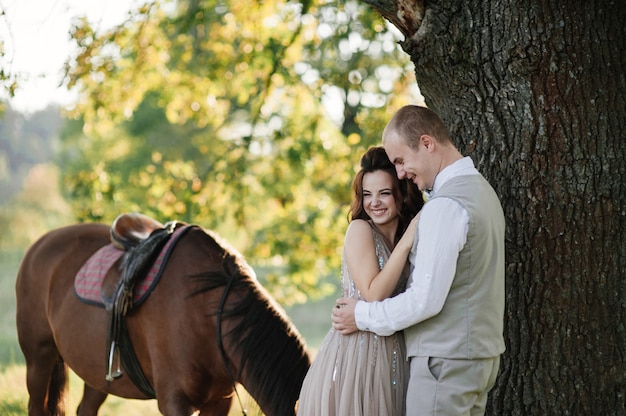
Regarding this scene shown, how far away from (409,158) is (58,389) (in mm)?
3644

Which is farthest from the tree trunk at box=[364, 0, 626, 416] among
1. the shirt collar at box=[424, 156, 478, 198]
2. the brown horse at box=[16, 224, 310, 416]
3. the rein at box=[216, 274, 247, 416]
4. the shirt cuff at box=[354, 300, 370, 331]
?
the rein at box=[216, 274, 247, 416]

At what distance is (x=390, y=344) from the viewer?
2.84 m

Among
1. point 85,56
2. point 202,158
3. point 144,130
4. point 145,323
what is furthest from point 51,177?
point 145,323

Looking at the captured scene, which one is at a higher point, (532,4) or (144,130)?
(144,130)

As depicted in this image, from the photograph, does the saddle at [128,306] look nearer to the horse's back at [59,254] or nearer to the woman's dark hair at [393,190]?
the horse's back at [59,254]

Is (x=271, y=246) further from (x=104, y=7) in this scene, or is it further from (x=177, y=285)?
(x=177, y=285)

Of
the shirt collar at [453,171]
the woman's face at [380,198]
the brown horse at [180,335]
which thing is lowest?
the brown horse at [180,335]

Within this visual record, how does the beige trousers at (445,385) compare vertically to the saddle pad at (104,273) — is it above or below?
below

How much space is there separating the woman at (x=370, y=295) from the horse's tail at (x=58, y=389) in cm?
286

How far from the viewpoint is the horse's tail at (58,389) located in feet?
16.8

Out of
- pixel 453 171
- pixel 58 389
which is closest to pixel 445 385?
pixel 453 171

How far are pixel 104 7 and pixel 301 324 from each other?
16.3m

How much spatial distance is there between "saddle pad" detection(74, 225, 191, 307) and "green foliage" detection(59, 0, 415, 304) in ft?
10.4

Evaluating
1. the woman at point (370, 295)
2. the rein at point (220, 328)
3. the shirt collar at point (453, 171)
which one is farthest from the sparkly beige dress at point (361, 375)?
the rein at point (220, 328)
